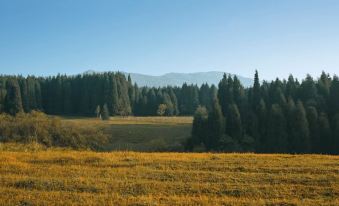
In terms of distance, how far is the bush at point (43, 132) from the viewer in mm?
57031

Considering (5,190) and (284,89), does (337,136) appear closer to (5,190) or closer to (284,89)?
Result: (284,89)

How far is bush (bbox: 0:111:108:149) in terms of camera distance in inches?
2245

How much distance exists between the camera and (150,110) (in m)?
184

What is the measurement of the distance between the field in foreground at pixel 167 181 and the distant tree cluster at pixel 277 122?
61.0m

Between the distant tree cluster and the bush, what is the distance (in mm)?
36348

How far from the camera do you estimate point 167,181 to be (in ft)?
71.2

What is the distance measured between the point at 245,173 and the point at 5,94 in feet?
485

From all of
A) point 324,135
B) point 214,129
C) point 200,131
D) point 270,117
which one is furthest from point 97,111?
point 324,135

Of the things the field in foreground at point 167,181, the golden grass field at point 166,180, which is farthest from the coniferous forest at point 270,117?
the field in foreground at point 167,181

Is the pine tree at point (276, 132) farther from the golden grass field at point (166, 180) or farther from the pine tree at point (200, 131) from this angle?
the golden grass field at point (166, 180)

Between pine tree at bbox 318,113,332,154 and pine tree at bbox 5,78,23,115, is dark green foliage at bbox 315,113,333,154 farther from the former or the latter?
pine tree at bbox 5,78,23,115

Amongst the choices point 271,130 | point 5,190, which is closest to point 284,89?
point 271,130

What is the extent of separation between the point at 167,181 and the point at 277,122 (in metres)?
74.9

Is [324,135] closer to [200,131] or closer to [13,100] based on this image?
[200,131]
